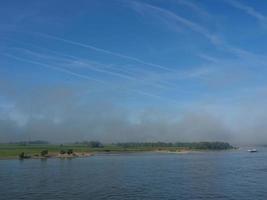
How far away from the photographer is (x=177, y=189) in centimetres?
6462

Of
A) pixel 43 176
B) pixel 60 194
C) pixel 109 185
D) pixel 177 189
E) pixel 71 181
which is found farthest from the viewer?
pixel 43 176

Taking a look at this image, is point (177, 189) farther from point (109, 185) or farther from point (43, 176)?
point (43, 176)

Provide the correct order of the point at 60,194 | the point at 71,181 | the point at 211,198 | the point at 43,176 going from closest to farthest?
1. the point at 211,198
2. the point at 60,194
3. the point at 71,181
4. the point at 43,176

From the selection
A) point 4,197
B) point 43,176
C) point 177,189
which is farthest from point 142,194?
point 43,176

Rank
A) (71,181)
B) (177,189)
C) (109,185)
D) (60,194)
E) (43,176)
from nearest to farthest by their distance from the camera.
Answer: (60,194) < (177,189) < (109,185) < (71,181) < (43,176)

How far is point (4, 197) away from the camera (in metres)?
58.7

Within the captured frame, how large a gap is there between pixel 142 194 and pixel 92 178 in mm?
22403

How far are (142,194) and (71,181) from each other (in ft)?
65.4

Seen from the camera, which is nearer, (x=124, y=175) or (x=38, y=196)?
(x=38, y=196)

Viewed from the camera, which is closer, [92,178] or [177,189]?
[177,189]

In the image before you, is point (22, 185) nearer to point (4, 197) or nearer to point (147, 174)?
point (4, 197)

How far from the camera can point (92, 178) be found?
80.9 metres

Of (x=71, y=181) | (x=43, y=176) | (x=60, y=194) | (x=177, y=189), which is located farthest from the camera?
(x=43, y=176)

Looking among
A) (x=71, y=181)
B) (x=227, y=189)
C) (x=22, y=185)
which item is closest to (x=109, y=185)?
(x=71, y=181)
